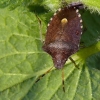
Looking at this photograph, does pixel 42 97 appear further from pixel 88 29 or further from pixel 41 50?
pixel 88 29

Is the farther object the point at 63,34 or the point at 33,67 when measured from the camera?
the point at 33,67

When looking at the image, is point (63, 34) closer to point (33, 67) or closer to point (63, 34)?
point (63, 34)

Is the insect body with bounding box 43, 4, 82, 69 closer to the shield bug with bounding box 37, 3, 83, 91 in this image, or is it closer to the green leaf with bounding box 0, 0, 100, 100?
the shield bug with bounding box 37, 3, 83, 91

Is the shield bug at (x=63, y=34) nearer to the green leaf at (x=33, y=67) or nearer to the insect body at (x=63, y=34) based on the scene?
the insect body at (x=63, y=34)

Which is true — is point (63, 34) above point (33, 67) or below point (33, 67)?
above

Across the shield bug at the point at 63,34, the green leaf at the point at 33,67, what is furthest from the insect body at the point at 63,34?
the green leaf at the point at 33,67

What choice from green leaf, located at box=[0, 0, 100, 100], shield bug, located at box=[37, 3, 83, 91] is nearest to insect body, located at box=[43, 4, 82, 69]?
shield bug, located at box=[37, 3, 83, 91]

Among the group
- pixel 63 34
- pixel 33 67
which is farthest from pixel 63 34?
pixel 33 67
